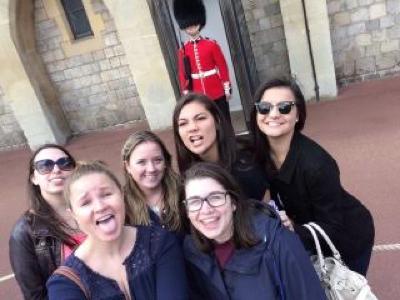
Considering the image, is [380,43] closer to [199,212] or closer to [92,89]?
[92,89]

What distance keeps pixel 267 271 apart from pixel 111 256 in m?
0.64

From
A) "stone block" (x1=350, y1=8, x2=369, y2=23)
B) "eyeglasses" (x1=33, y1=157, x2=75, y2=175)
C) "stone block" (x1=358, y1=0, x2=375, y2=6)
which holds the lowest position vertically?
"stone block" (x1=350, y1=8, x2=369, y2=23)

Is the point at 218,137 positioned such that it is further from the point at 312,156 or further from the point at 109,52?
the point at 109,52

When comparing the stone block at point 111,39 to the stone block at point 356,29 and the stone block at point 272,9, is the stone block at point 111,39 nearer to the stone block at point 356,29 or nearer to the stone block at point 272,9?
the stone block at point 272,9

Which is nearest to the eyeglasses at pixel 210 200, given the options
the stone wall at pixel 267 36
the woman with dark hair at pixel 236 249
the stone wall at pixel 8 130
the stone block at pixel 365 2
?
the woman with dark hair at pixel 236 249

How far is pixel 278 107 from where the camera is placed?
207cm

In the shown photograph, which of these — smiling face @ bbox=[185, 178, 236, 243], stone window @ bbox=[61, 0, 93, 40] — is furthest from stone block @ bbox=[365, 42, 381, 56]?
smiling face @ bbox=[185, 178, 236, 243]

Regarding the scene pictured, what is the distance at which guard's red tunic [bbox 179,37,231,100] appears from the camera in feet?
17.5

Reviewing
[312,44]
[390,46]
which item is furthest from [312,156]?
[390,46]

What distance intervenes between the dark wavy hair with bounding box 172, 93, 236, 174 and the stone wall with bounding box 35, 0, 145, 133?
5.93 m

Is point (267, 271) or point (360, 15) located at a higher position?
point (360, 15)

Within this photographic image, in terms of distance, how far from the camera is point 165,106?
7.43 metres

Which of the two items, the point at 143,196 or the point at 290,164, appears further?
the point at 143,196

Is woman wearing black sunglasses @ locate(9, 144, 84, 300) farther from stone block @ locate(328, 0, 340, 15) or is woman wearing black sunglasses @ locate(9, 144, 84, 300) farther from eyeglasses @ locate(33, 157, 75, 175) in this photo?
stone block @ locate(328, 0, 340, 15)
